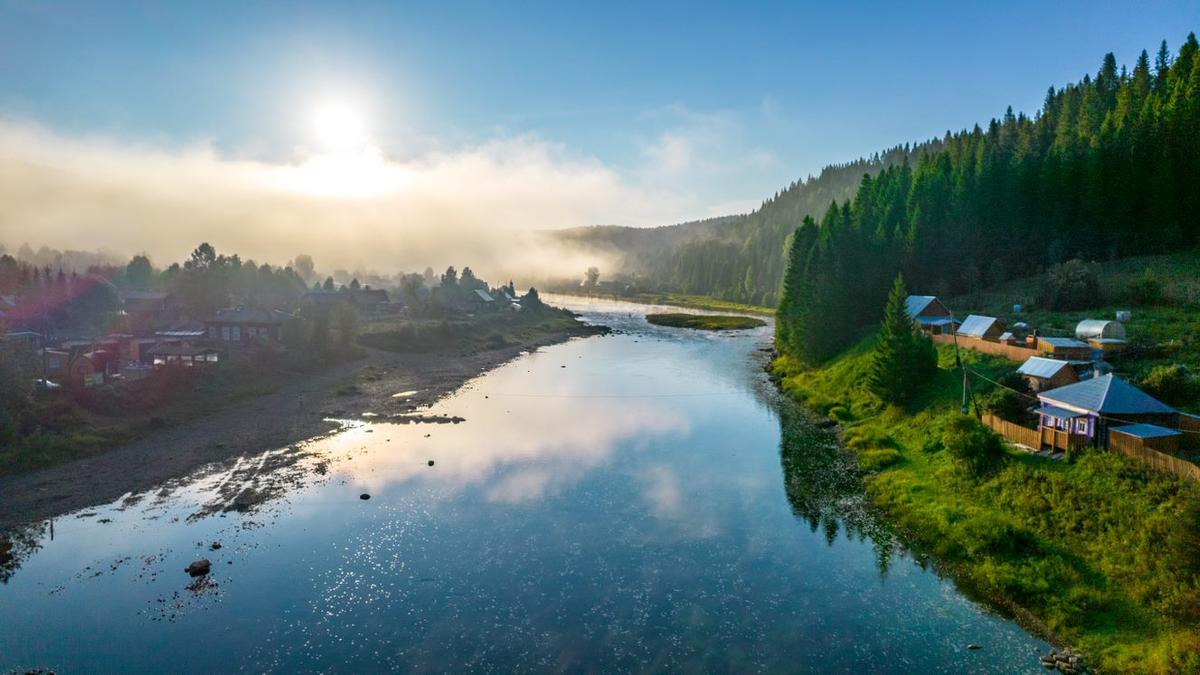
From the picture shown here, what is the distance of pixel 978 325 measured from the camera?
172ft

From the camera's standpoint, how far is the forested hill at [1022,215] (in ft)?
230

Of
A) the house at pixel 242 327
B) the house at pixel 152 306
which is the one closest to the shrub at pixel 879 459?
the house at pixel 242 327

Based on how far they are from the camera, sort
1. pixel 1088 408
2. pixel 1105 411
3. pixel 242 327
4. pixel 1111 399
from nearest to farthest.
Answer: pixel 1105 411 < pixel 1111 399 < pixel 1088 408 < pixel 242 327

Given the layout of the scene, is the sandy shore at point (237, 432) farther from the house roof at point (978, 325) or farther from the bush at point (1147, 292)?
the bush at point (1147, 292)

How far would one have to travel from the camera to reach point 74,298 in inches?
3671

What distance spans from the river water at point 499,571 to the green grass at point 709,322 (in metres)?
82.9

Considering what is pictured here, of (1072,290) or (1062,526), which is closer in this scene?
(1062,526)

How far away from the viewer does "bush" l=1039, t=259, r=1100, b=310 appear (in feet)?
192

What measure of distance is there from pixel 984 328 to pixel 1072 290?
50.5 ft

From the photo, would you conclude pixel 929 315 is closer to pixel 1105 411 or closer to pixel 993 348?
pixel 993 348

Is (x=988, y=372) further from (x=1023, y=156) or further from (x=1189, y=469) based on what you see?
(x=1023, y=156)

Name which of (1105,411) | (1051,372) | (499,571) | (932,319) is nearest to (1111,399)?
(1105,411)

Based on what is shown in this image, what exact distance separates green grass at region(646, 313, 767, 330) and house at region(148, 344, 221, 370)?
8763 cm

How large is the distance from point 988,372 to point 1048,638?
88.1ft
